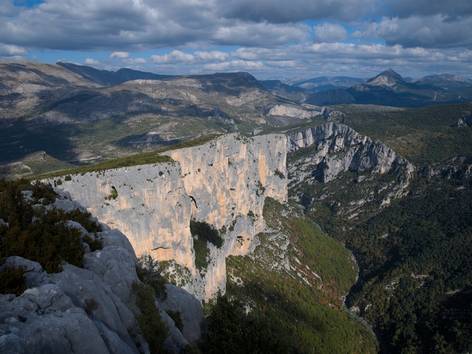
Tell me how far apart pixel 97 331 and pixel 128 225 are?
180 feet

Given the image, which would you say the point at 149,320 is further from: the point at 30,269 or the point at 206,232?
the point at 206,232

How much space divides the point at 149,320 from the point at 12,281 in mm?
8144

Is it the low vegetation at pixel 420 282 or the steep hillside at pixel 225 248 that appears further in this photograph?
the low vegetation at pixel 420 282

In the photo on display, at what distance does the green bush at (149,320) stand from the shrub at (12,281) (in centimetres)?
693

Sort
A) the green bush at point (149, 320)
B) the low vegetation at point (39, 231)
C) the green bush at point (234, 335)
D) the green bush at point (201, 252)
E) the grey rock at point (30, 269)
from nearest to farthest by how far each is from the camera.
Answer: the grey rock at point (30, 269) → the low vegetation at point (39, 231) → the green bush at point (149, 320) → the green bush at point (234, 335) → the green bush at point (201, 252)

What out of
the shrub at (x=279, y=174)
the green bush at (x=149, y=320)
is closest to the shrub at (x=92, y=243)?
the green bush at (x=149, y=320)

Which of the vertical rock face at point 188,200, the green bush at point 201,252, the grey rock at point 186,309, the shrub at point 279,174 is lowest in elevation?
the shrub at point 279,174

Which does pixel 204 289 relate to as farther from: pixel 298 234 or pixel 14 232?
pixel 298 234

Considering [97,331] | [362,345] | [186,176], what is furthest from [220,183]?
[97,331]

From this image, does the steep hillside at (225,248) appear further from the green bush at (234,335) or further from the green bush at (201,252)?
the green bush at (201,252)

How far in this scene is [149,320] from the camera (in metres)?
23.9

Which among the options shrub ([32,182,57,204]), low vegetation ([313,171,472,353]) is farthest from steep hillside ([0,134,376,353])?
low vegetation ([313,171,472,353])

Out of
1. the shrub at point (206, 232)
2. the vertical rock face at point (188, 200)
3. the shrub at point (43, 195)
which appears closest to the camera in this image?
the shrub at point (43, 195)

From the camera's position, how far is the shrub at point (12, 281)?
18125mm
